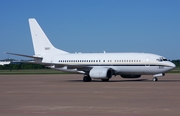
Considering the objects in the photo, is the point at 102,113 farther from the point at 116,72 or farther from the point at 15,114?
the point at 116,72

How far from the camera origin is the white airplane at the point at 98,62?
3903 cm

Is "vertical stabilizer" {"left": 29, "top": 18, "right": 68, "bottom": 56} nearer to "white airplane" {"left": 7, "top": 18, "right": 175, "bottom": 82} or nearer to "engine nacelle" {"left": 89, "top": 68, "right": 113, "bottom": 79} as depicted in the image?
"white airplane" {"left": 7, "top": 18, "right": 175, "bottom": 82}

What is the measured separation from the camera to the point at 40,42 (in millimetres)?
46594

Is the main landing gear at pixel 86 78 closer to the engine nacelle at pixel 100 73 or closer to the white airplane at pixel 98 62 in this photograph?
the white airplane at pixel 98 62

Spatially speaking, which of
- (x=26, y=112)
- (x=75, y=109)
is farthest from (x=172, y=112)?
(x=26, y=112)

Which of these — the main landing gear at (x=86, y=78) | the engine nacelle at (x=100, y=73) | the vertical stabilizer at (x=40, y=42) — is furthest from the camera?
the vertical stabilizer at (x=40, y=42)

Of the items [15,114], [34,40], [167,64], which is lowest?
[15,114]

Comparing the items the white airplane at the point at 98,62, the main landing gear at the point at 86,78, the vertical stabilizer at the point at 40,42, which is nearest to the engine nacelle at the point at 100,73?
the white airplane at the point at 98,62

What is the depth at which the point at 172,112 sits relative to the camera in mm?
13930

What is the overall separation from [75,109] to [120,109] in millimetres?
1743

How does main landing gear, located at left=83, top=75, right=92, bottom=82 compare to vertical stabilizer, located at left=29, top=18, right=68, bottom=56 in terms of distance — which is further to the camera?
vertical stabilizer, located at left=29, top=18, right=68, bottom=56

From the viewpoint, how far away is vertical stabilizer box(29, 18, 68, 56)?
152ft

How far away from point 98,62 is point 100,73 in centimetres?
278

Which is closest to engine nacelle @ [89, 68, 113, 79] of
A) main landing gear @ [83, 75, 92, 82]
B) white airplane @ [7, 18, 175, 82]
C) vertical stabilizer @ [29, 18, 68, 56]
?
white airplane @ [7, 18, 175, 82]
